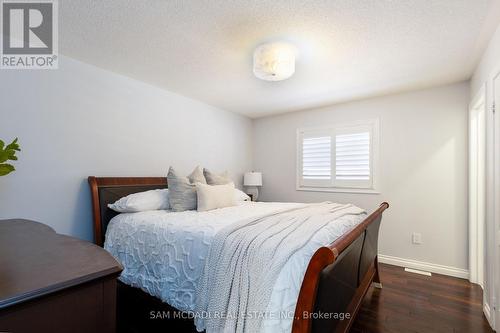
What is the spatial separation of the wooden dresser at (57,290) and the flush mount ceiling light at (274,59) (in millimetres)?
1774

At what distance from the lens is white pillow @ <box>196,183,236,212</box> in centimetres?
255

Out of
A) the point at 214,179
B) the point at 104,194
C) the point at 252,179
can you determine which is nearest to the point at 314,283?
the point at 214,179

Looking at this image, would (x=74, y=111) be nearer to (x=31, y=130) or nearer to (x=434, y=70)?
(x=31, y=130)

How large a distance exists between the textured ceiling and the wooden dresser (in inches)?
63.4

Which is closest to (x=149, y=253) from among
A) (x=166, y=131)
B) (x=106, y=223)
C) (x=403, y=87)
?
(x=106, y=223)

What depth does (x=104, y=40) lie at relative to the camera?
2.10 meters

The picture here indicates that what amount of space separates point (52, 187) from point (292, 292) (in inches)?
92.7

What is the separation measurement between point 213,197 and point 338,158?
2.17 m

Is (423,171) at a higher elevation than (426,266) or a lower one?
higher

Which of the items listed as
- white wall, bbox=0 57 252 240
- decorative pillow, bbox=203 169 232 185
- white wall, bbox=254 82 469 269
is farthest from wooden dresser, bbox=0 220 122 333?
white wall, bbox=254 82 469 269

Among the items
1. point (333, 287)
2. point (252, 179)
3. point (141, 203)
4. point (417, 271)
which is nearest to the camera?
point (333, 287)

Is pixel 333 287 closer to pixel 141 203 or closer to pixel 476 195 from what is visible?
pixel 141 203

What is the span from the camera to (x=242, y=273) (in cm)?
136

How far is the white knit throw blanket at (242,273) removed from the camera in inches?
49.6
